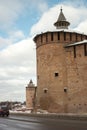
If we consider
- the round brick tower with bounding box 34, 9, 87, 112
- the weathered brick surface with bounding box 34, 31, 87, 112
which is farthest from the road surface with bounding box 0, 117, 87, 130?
the round brick tower with bounding box 34, 9, 87, 112

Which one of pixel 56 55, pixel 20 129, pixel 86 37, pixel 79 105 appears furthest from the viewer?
pixel 86 37

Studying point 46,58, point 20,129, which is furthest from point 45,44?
point 20,129

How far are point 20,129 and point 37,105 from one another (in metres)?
27.8

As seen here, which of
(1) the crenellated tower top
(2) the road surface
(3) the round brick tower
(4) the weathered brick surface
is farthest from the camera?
(1) the crenellated tower top

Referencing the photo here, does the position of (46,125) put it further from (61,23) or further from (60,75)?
(61,23)

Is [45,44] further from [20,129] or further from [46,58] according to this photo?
[20,129]

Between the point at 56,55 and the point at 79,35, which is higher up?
the point at 79,35

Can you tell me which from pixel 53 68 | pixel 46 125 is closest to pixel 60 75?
pixel 53 68

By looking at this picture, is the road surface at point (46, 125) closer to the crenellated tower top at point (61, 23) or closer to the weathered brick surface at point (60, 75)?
the weathered brick surface at point (60, 75)

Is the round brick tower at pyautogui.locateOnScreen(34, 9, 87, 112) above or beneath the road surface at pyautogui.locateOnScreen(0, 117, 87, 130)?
above

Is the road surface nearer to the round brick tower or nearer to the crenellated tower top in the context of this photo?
the round brick tower

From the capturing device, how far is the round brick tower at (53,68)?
40500mm

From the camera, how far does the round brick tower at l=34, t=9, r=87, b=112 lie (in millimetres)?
40500

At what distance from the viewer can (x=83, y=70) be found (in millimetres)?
38344
